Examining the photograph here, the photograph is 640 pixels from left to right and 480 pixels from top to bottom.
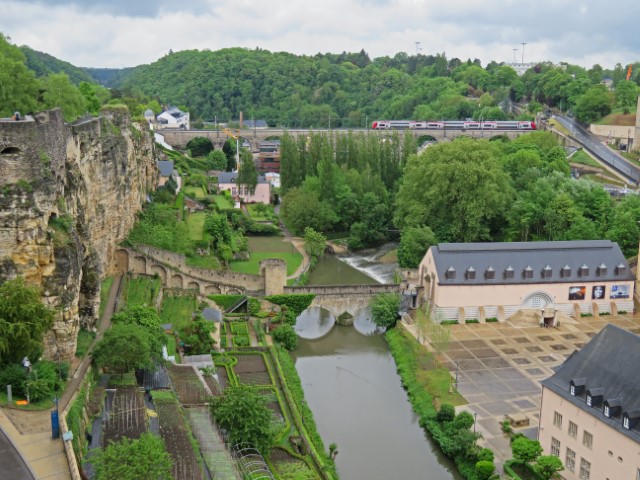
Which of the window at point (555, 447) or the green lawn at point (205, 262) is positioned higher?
the green lawn at point (205, 262)

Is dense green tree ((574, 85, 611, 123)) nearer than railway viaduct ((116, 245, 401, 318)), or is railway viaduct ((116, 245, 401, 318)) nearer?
railway viaduct ((116, 245, 401, 318))

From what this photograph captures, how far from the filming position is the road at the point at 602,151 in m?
71.6

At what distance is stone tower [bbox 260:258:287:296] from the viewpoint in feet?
150

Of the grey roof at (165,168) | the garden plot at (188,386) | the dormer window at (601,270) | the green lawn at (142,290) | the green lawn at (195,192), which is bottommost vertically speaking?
the garden plot at (188,386)

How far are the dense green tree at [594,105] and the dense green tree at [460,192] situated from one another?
122ft

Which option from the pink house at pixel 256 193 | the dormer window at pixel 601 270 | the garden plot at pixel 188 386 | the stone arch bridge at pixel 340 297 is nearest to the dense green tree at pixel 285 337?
the stone arch bridge at pixel 340 297

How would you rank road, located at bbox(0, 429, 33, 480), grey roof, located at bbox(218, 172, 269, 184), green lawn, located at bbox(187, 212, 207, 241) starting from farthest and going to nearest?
grey roof, located at bbox(218, 172, 269, 184) → green lawn, located at bbox(187, 212, 207, 241) → road, located at bbox(0, 429, 33, 480)

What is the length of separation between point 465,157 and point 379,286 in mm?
14652

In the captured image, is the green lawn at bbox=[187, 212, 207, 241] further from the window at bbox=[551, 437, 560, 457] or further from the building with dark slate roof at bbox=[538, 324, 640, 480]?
the window at bbox=[551, 437, 560, 457]

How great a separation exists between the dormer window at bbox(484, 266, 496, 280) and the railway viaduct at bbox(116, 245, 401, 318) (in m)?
5.69

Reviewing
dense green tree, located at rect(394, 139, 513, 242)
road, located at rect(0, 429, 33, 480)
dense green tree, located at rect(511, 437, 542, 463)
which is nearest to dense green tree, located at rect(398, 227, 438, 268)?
dense green tree, located at rect(394, 139, 513, 242)

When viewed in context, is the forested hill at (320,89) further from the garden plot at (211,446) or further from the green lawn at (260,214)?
the garden plot at (211,446)

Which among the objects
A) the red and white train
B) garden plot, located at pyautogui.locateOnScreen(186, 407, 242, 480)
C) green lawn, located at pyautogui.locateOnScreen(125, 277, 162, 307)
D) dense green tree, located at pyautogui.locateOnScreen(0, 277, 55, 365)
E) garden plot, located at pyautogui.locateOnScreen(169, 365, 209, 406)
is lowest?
garden plot, located at pyautogui.locateOnScreen(186, 407, 242, 480)

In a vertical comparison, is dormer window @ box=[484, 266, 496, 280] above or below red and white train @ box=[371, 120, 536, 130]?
below
